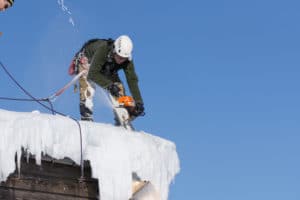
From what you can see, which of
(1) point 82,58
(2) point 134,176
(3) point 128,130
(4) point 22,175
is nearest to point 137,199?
(2) point 134,176

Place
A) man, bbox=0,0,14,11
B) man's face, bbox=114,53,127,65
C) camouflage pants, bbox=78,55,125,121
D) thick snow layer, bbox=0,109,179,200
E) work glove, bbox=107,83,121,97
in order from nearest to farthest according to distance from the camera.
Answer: thick snow layer, bbox=0,109,179,200 < man, bbox=0,0,14,11 < work glove, bbox=107,83,121,97 < man's face, bbox=114,53,127,65 < camouflage pants, bbox=78,55,125,121

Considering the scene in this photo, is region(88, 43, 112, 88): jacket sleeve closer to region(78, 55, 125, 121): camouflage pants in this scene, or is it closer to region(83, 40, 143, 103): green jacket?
region(83, 40, 143, 103): green jacket

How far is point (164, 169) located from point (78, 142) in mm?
1273

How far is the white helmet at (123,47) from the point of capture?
9.98 meters

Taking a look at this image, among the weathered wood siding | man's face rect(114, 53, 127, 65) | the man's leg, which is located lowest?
the weathered wood siding

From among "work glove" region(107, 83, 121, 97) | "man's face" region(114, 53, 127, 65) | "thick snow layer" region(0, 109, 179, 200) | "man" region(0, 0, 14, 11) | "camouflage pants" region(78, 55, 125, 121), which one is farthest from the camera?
"camouflage pants" region(78, 55, 125, 121)

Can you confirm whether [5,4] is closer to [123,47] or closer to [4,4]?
[4,4]

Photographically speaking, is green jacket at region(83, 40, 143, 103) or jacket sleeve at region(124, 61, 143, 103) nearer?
green jacket at region(83, 40, 143, 103)

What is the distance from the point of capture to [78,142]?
8328 millimetres

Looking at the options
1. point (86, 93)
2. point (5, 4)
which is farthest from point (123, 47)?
point (5, 4)

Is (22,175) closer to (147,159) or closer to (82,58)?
(147,159)

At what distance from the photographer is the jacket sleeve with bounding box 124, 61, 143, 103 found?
1015 cm

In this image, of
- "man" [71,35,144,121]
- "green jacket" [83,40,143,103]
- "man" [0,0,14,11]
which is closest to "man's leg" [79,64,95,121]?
"man" [71,35,144,121]

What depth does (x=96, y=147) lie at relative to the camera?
8.48 meters
